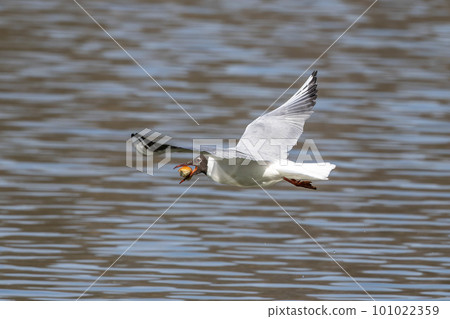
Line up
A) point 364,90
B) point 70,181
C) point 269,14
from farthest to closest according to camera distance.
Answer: point 269,14 < point 364,90 < point 70,181

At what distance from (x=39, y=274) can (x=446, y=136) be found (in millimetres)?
7024

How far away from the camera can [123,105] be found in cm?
1620

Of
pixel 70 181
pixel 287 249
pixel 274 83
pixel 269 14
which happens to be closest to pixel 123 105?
pixel 274 83

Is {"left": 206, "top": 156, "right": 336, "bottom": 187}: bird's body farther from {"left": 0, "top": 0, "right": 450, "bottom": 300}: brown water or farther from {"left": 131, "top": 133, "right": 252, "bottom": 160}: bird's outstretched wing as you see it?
{"left": 0, "top": 0, "right": 450, "bottom": 300}: brown water

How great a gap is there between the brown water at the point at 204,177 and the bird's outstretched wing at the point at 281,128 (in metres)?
1.06

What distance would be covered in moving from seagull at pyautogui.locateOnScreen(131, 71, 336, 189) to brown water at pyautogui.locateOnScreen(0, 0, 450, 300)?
3.21 ft

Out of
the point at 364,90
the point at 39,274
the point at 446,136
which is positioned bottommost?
the point at 39,274

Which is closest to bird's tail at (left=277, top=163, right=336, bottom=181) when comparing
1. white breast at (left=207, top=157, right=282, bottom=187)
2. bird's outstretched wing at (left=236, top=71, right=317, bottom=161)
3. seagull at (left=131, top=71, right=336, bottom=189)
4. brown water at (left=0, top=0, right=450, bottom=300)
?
seagull at (left=131, top=71, right=336, bottom=189)

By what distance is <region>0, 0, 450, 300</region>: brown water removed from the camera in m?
9.53

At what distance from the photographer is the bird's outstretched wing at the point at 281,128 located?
9.30m

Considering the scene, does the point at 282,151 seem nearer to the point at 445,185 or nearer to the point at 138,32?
the point at 445,185

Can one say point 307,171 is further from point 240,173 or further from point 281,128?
point 281,128

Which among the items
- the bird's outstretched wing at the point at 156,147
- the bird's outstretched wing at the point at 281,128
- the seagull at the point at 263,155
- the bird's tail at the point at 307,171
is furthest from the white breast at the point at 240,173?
the bird's outstretched wing at the point at 156,147

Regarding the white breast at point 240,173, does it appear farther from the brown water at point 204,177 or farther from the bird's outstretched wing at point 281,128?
the brown water at point 204,177
